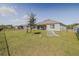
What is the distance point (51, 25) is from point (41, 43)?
0.63 feet

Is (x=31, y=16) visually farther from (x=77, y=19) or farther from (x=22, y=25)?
(x=77, y=19)

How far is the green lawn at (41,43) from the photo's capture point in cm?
311

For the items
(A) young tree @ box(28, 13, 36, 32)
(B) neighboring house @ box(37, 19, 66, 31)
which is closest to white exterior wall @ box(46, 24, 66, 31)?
(B) neighboring house @ box(37, 19, 66, 31)

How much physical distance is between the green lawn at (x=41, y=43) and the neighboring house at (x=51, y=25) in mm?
43

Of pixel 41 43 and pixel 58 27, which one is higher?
pixel 58 27

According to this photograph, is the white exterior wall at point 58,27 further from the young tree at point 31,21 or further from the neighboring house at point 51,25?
the young tree at point 31,21

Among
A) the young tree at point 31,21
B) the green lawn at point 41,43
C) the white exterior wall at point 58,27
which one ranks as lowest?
the green lawn at point 41,43

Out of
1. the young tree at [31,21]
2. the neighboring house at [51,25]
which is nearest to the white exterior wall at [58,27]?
the neighboring house at [51,25]

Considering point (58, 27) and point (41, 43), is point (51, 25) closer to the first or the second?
point (58, 27)

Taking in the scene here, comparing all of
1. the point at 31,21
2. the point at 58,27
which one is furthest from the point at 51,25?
the point at 31,21

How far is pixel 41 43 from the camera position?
3123mm

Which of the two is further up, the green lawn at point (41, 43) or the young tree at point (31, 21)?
the young tree at point (31, 21)

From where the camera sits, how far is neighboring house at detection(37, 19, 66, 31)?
10.2 feet

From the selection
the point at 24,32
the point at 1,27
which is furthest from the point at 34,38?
the point at 1,27
